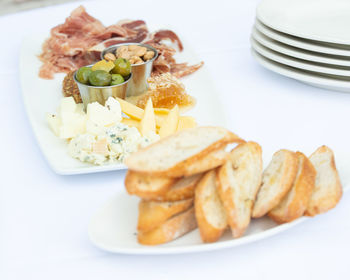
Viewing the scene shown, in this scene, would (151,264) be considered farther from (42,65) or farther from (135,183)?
(42,65)

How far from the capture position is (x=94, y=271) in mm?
971

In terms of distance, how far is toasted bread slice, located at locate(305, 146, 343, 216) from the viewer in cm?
98

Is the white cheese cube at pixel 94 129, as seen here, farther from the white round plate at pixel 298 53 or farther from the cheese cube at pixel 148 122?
the white round plate at pixel 298 53

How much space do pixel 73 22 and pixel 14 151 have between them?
40.8 inches

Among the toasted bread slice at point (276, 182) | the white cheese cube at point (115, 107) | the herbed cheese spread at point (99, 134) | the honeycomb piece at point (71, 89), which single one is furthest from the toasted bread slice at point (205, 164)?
the honeycomb piece at point (71, 89)

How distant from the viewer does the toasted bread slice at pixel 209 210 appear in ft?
3.02

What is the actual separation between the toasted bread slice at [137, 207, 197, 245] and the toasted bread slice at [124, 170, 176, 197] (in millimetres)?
69

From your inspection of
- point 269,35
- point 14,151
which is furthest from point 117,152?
Answer: point 269,35

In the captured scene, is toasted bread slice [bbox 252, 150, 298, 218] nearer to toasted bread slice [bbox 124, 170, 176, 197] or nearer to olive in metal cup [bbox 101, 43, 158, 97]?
toasted bread slice [bbox 124, 170, 176, 197]

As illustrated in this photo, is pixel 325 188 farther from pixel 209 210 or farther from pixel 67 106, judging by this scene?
pixel 67 106

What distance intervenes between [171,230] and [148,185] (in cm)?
11

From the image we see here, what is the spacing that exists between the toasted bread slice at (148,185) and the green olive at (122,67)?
2.98 ft

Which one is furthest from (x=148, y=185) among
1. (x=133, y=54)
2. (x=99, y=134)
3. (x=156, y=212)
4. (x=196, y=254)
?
(x=133, y=54)

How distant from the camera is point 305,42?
5.59 ft
